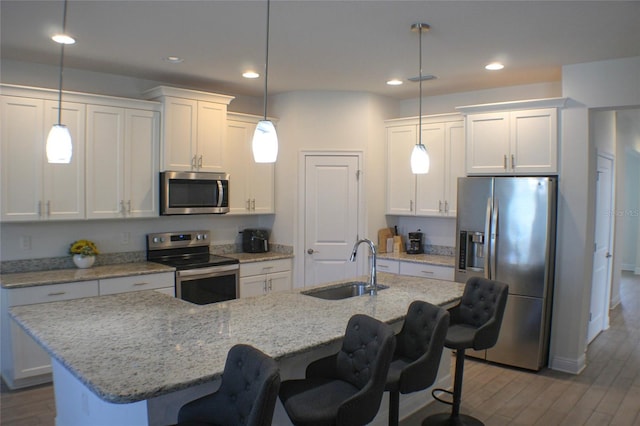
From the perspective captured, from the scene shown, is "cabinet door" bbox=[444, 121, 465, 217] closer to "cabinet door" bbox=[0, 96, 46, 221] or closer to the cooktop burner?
the cooktop burner

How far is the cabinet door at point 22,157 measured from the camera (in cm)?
388

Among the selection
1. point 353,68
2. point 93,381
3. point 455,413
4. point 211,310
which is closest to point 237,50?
point 353,68

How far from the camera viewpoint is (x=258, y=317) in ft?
8.59

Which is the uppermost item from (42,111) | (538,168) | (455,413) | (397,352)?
(42,111)

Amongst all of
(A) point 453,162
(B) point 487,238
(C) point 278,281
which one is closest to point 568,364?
(B) point 487,238

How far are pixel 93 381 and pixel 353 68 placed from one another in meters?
3.48

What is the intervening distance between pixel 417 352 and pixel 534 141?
2.70 meters

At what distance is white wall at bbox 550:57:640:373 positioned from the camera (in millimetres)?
4156

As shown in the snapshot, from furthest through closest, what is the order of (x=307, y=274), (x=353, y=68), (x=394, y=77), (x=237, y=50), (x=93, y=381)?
(x=307, y=274) < (x=394, y=77) < (x=353, y=68) < (x=237, y=50) < (x=93, y=381)

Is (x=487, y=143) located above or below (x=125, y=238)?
above

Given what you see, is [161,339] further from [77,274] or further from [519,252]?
[519,252]

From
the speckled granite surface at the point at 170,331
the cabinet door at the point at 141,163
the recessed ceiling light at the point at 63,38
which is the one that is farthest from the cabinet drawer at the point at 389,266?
the recessed ceiling light at the point at 63,38

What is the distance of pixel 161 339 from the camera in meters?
2.22

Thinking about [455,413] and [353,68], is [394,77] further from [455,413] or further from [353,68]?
[455,413]
